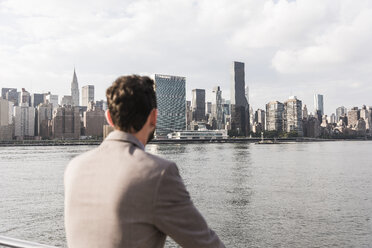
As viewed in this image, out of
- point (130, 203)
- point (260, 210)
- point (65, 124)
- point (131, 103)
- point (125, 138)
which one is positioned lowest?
point (260, 210)

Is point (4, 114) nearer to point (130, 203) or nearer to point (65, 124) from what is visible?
point (65, 124)

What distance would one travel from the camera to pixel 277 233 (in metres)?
16.0

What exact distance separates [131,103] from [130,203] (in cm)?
49

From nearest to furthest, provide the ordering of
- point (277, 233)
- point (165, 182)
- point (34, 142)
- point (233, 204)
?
point (165, 182), point (277, 233), point (233, 204), point (34, 142)

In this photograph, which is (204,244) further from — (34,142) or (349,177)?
(34,142)

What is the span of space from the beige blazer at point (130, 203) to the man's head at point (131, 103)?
4.1 inches

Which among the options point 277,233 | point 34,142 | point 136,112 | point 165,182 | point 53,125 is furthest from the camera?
point 53,125

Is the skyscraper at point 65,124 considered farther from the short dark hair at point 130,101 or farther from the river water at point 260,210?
the short dark hair at point 130,101

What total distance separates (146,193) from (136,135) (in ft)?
1.17

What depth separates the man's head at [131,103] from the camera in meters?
1.58

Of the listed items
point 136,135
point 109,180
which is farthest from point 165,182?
point 136,135

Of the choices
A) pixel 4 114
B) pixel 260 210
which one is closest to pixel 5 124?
pixel 4 114

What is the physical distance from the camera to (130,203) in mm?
1364

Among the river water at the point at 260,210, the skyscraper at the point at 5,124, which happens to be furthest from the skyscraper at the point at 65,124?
the river water at the point at 260,210
